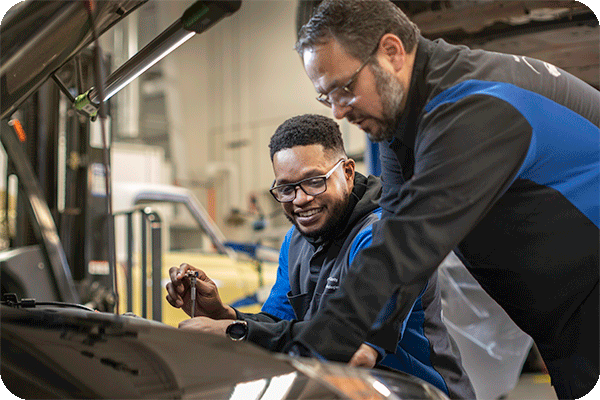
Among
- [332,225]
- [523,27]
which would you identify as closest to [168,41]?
[332,225]

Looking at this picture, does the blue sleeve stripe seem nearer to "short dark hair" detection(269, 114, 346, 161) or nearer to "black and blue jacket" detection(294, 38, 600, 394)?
"black and blue jacket" detection(294, 38, 600, 394)

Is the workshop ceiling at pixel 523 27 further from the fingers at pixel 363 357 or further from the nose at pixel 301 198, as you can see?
the fingers at pixel 363 357

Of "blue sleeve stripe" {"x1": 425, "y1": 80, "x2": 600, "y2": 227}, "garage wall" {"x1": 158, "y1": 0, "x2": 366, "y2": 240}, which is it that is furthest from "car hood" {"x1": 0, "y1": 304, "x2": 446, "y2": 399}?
"garage wall" {"x1": 158, "y1": 0, "x2": 366, "y2": 240}

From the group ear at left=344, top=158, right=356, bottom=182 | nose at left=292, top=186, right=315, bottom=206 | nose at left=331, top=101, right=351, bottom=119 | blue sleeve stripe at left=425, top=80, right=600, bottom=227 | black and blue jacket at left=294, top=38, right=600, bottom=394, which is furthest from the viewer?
ear at left=344, top=158, right=356, bottom=182

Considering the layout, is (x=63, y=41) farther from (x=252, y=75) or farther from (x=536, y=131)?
(x=252, y=75)

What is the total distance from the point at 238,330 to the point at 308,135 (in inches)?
27.8

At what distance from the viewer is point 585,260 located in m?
1.35

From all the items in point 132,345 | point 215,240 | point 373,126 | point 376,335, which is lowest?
point 215,240

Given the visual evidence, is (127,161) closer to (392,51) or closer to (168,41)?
(168,41)

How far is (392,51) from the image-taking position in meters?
1.28

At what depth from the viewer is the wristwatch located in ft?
4.55

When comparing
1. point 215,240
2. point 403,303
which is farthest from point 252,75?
point 403,303

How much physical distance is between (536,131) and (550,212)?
229 millimetres

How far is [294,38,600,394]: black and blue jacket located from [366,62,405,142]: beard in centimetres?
3
